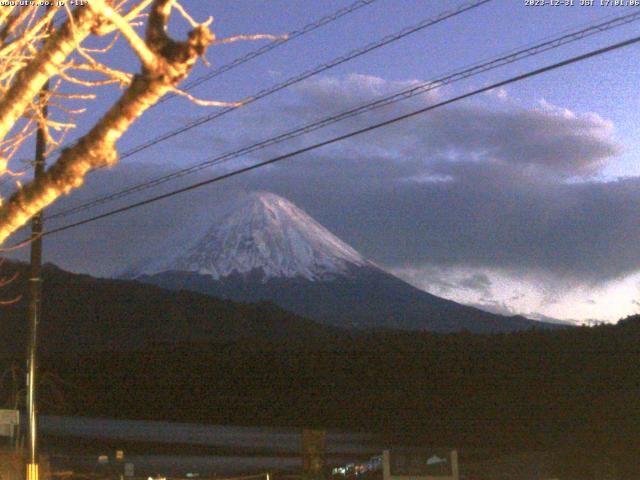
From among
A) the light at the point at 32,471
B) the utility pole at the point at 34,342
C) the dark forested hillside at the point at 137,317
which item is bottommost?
the light at the point at 32,471

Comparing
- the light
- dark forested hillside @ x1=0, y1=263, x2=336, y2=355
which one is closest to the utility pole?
the light

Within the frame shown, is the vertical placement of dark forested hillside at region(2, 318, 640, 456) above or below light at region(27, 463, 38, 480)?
above

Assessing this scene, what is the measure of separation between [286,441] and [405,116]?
29403 millimetres

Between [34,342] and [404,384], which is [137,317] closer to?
[404,384]

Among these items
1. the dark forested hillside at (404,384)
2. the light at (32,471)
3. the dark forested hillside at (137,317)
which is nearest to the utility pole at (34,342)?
the light at (32,471)

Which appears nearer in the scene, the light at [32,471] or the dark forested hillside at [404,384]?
the light at [32,471]

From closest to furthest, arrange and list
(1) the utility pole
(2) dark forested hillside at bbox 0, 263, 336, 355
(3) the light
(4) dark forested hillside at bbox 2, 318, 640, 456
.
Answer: (3) the light → (1) the utility pole → (4) dark forested hillside at bbox 2, 318, 640, 456 → (2) dark forested hillside at bbox 0, 263, 336, 355

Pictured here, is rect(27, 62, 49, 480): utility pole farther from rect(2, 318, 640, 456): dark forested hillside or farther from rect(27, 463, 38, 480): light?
rect(2, 318, 640, 456): dark forested hillside

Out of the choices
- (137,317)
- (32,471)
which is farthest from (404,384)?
(137,317)

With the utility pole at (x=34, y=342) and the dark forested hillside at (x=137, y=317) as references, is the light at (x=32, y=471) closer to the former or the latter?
the utility pole at (x=34, y=342)

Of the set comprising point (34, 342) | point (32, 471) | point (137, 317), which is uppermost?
point (137, 317)

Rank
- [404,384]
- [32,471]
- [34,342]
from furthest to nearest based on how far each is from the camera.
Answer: [404,384]
[34,342]
[32,471]

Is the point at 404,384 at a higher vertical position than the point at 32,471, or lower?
higher

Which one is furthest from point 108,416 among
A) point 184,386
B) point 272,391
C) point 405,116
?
point 405,116
